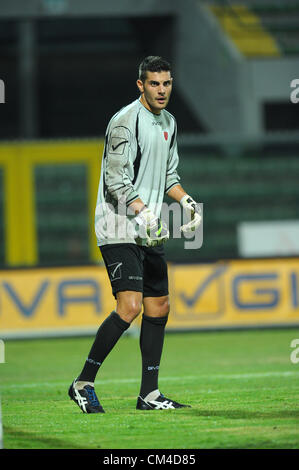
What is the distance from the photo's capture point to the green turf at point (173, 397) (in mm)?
4797

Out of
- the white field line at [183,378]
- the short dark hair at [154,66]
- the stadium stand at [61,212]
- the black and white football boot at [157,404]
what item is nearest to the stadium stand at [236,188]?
the stadium stand at [61,212]

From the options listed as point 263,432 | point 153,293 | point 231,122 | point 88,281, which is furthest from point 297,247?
point 263,432

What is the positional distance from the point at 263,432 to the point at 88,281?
7976 mm

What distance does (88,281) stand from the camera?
41.7 feet

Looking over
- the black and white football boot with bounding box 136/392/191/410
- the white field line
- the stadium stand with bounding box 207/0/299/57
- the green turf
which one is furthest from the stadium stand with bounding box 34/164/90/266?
the black and white football boot with bounding box 136/392/191/410

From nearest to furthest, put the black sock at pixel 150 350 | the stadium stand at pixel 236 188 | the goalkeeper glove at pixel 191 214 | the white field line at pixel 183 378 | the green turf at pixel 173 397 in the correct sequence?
the green turf at pixel 173 397
the goalkeeper glove at pixel 191 214
the black sock at pixel 150 350
the white field line at pixel 183 378
the stadium stand at pixel 236 188

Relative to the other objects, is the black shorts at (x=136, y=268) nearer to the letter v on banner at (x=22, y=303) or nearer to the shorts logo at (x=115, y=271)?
the shorts logo at (x=115, y=271)

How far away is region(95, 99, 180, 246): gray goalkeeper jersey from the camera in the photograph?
5699mm

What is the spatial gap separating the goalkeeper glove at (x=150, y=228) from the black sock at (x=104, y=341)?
0.51 meters

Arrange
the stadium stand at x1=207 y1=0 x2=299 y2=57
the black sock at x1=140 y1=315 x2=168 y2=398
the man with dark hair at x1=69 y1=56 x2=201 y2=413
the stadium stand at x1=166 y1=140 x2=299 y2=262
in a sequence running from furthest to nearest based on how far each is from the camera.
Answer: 1. the stadium stand at x1=207 y1=0 x2=299 y2=57
2. the stadium stand at x1=166 y1=140 x2=299 y2=262
3. the black sock at x1=140 y1=315 x2=168 y2=398
4. the man with dark hair at x1=69 y1=56 x2=201 y2=413

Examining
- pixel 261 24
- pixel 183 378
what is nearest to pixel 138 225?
pixel 183 378

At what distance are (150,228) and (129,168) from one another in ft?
1.48

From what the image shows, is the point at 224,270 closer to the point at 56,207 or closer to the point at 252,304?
the point at 252,304

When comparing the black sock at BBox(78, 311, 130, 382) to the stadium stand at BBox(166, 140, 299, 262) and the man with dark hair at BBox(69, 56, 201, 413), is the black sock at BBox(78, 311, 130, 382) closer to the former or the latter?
the man with dark hair at BBox(69, 56, 201, 413)
